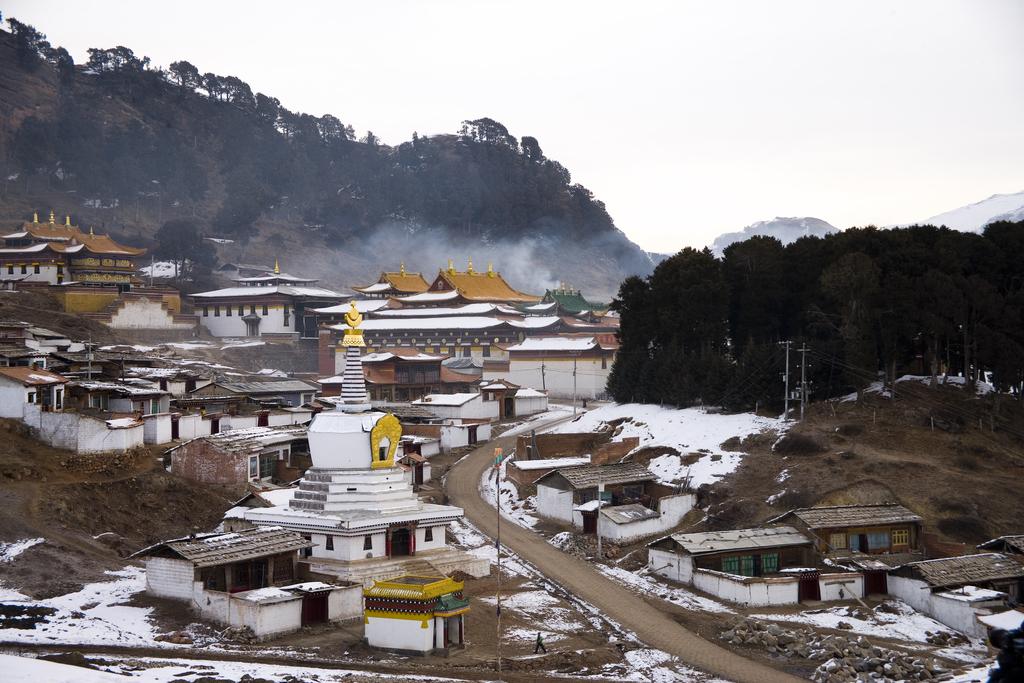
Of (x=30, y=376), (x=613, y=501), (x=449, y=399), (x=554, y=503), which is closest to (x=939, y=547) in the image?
(x=613, y=501)

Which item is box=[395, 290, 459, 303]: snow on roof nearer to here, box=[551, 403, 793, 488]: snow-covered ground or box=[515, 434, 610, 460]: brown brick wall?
box=[551, 403, 793, 488]: snow-covered ground

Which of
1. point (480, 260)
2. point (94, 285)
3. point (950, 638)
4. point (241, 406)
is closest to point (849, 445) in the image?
point (950, 638)

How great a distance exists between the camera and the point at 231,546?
2847 cm

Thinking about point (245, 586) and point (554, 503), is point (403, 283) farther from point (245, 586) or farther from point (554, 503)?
point (245, 586)

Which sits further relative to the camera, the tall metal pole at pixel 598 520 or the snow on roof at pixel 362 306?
the snow on roof at pixel 362 306

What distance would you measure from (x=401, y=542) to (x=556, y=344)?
166 ft

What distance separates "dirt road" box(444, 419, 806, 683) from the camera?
25719 mm

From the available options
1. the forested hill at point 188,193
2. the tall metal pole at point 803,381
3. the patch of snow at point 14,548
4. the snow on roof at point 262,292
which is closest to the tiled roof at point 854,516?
the tall metal pole at point 803,381

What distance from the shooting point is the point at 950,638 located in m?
28.3

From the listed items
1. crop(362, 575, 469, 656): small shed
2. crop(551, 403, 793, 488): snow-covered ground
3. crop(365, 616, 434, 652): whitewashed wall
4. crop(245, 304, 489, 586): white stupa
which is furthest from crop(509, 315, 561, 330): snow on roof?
crop(365, 616, 434, 652): whitewashed wall

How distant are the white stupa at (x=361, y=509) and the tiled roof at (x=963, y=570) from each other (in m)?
13.3

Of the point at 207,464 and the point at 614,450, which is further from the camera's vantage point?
the point at 614,450

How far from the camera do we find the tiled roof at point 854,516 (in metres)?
34.2

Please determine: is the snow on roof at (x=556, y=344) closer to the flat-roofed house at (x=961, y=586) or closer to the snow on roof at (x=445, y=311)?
the snow on roof at (x=445, y=311)
